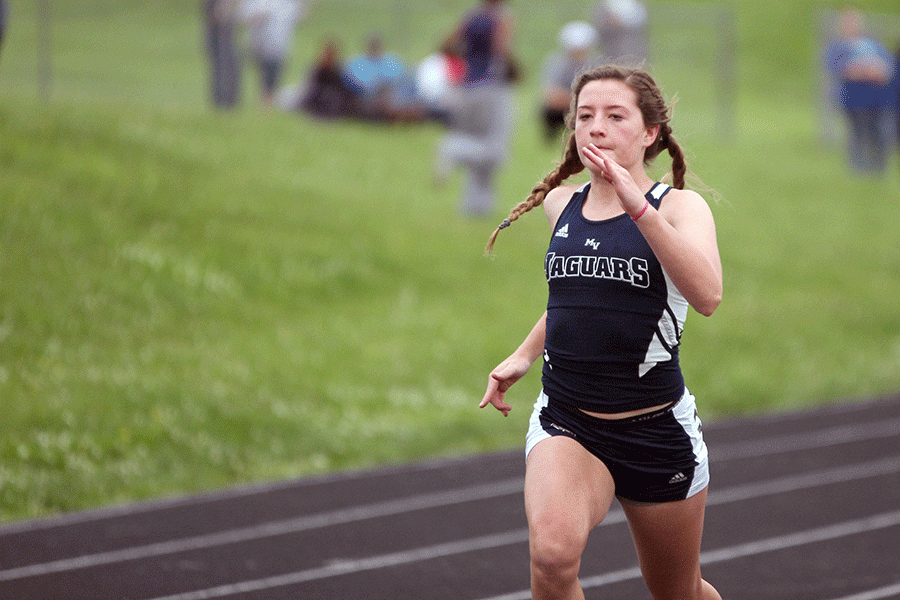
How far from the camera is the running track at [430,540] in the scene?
16.3 ft

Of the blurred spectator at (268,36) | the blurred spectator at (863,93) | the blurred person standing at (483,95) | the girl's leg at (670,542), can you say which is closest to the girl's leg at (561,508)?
the girl's leg at (670,542)

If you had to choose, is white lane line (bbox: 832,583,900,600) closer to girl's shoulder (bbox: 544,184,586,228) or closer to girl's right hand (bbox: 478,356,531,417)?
girl's right hand (bbox: 478,356,531,417)

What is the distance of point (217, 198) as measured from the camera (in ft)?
36.1

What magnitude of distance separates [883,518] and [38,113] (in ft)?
31.5

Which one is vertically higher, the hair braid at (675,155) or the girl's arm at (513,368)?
the hair braid at (675,155)

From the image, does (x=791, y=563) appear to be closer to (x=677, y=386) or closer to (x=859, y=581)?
Result: (x=859, y=581)

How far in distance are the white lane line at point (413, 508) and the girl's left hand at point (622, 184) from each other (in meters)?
2.96

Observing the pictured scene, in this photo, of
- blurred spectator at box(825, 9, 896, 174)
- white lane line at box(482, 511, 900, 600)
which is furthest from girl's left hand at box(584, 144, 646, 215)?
blurred spectator at box(825, 9, 896, 174)

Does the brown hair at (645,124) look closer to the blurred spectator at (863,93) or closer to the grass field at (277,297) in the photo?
the grass field at (277,297)

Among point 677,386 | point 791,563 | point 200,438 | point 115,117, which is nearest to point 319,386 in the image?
point 200,438

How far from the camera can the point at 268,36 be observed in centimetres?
1723

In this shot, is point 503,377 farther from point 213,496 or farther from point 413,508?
point 213,496

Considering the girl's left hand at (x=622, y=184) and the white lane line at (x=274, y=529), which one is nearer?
the girl's left hand at (x=622, y=184)

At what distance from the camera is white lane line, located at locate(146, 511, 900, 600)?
491 centimetres
